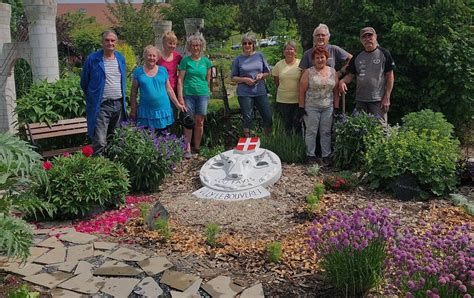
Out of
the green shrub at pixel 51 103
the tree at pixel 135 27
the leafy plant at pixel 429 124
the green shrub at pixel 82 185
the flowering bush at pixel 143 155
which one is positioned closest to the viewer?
the green shrub at pixel 82 185

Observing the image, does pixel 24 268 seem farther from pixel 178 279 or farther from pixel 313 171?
pixel 313 171

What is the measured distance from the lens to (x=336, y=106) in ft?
20.5

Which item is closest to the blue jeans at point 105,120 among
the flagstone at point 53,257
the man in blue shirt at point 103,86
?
the man in blue shirt at point 103,86

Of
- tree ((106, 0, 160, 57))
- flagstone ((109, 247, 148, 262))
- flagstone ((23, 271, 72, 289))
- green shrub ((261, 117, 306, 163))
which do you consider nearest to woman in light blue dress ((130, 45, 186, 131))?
green shrub ((261, 117, 306, 163))

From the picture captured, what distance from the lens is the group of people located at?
5887mm

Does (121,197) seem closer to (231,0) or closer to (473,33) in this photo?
(473,33)

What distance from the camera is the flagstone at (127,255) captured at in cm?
385

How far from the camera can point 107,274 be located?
11.9ft

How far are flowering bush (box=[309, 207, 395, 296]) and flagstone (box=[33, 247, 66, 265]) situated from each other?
202 centimetres

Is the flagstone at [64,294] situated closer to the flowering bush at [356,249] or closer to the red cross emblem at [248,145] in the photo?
the flowering bush at [356,249]

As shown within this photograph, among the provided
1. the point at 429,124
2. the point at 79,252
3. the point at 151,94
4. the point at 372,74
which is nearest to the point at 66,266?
the point at 79,252

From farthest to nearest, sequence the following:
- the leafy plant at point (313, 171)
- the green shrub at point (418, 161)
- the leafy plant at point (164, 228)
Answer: the leafy plant at point (313, 171) → the green shrub at point (418, 161) → the leafy plant at point (164, 228)

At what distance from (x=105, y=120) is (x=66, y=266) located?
253cm

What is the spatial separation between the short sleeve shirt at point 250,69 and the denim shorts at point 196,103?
496mm
